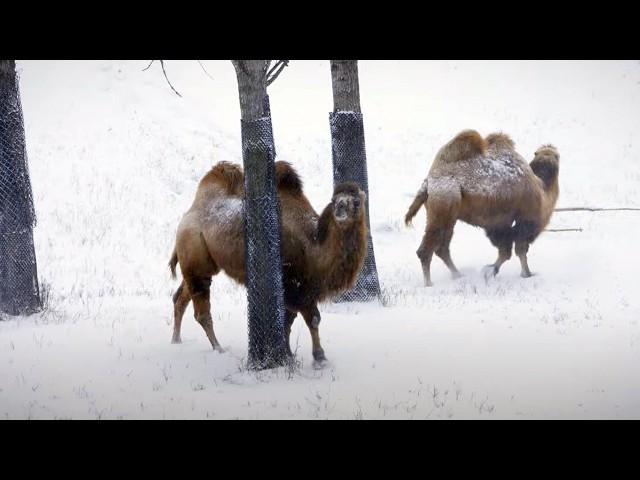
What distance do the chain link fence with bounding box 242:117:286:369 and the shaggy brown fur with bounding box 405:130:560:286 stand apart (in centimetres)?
452

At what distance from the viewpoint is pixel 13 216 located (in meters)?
8.13

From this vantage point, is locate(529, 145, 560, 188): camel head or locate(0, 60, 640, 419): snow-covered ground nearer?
locate(0, 60, 640, 419): snow-covered ground

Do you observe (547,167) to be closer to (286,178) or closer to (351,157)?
(351,157)

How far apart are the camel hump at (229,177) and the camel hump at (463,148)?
14.1ft

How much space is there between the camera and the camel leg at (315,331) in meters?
6.02

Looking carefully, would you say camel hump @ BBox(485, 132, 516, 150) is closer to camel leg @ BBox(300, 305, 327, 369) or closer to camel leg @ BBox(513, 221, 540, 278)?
camel leg @ BBox(513, 221, 540, 278)

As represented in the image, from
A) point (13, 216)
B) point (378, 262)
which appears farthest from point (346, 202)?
point (378, 262)

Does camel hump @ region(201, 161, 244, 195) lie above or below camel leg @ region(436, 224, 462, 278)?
above

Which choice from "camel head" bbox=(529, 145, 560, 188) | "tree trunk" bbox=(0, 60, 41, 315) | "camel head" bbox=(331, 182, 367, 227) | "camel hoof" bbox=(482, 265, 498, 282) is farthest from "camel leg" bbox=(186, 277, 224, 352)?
"camel head" bbox=(529, 145, 560, 188)

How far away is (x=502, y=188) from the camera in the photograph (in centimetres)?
1005

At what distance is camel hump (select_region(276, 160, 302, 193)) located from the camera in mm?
6395

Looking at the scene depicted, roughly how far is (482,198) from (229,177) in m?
4.54

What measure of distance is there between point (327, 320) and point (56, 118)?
12554 mm
